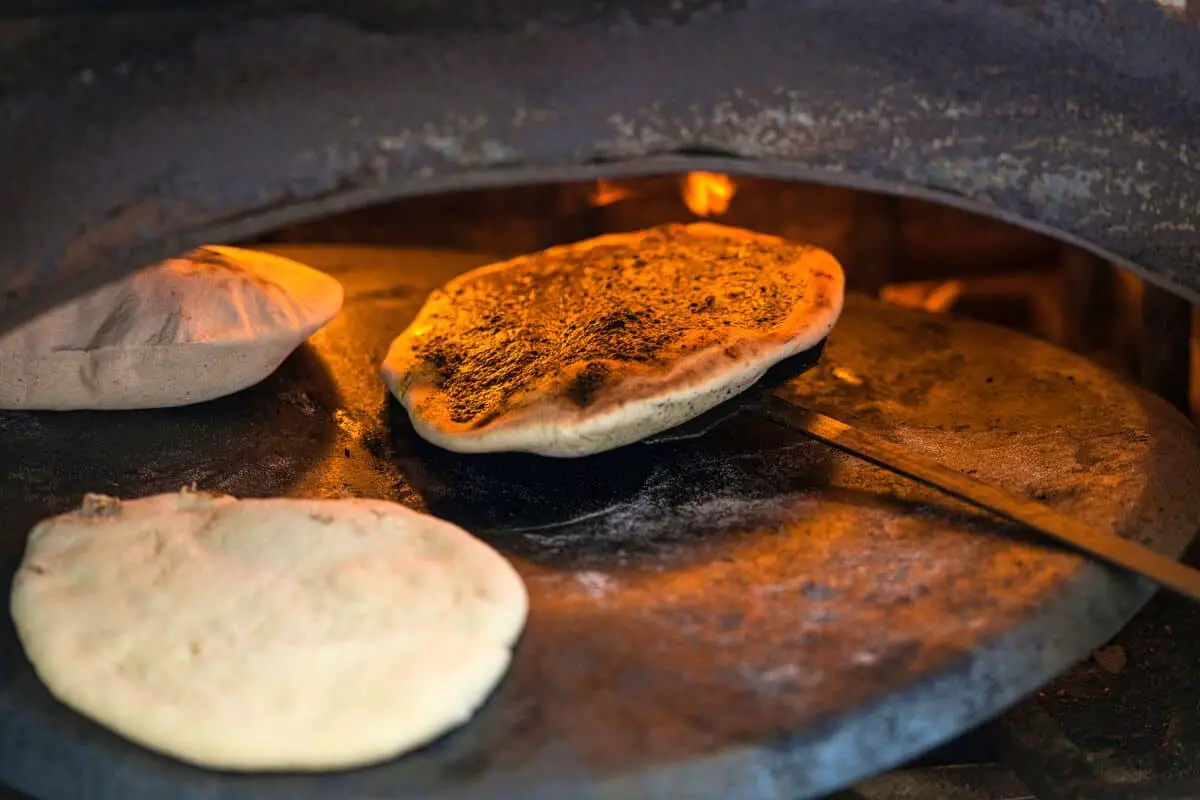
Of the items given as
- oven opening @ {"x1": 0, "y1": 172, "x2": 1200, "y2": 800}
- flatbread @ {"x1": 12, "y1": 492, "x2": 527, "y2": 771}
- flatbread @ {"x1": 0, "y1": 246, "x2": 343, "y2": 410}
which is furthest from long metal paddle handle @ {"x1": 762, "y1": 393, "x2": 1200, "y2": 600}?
flatbread @ {"x1": 0, "y1": 246, "x2": 343, "y2": 410}

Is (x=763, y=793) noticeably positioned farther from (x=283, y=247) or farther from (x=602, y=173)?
(x=283, y=247)

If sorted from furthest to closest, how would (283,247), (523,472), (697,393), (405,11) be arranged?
(283,247) < (523,472) < (697,393) < (405,11)

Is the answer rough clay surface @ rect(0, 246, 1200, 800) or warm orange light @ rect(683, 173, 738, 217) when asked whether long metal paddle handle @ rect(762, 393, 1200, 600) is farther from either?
warm orange light @ rect(683, 173, 738, 217)

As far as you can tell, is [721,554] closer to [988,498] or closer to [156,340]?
[988,498]

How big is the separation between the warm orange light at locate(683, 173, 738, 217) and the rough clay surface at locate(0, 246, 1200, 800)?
0.78 meters

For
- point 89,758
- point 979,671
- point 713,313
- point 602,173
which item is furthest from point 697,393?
point 89,758

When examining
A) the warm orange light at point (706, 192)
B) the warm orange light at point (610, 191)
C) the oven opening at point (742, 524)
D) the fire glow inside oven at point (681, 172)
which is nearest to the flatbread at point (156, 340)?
the oven opening at point (742, 524)

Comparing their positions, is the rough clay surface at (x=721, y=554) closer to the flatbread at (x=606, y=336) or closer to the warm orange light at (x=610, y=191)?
the flatbread at (x=606, y=336)

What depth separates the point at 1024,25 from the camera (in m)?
1.27

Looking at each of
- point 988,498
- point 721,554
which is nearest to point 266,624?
point 721,554

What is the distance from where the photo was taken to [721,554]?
1.35 meters

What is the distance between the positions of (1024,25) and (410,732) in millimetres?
1010

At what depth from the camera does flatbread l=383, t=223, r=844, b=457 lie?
56.2 inches

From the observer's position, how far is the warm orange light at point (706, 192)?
266 centimetres
